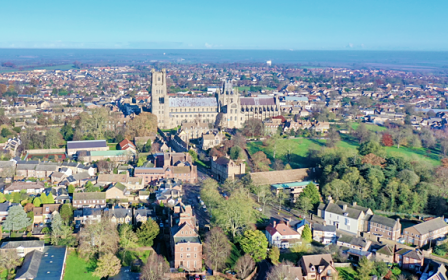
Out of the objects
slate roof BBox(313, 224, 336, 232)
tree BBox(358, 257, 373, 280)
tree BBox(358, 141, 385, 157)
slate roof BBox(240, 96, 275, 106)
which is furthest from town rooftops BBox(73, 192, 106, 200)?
slate roof BBox(240, 96, 275, 106)

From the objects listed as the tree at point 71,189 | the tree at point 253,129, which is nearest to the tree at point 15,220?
the tree at point 71,189

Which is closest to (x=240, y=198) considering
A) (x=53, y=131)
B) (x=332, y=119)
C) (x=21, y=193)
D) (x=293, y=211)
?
(x=293, y=211)

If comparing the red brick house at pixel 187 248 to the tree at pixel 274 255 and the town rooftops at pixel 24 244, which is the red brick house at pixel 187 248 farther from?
the town rooftops at pixel 24 244

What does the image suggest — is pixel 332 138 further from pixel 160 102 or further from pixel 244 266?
pixel 244 266

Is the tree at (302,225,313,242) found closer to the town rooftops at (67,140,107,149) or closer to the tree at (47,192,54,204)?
the tree at (47,192,54,204)

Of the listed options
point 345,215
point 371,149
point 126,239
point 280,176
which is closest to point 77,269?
point 126,239

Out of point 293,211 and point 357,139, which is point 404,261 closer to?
point 293,211
